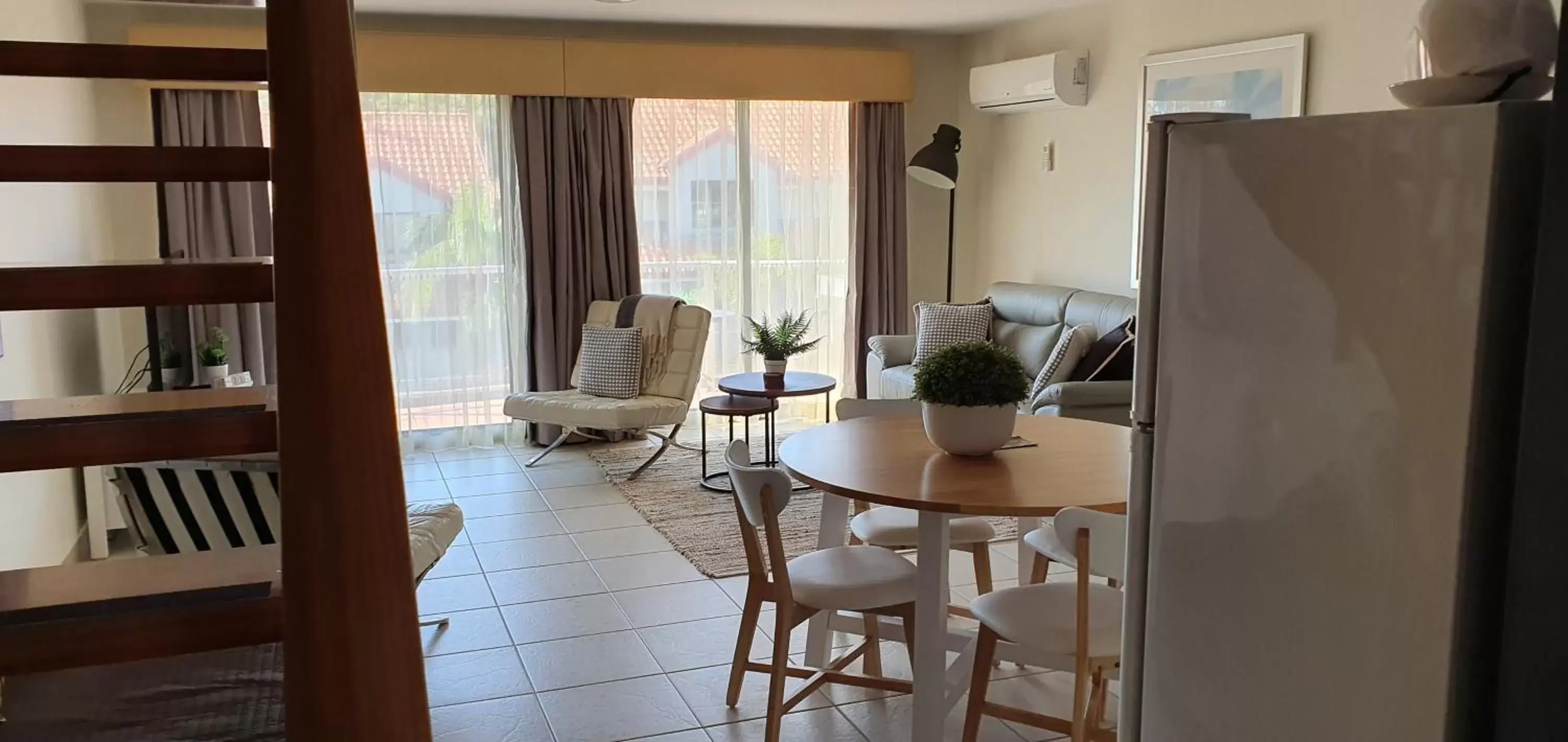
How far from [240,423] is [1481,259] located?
1.18m

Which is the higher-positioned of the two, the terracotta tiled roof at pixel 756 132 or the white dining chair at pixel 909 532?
the terracotta tiled roof at pixel 756 132

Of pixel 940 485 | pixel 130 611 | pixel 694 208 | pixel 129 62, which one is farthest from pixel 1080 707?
pixel 694 208

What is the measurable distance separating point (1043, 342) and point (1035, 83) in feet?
4.72

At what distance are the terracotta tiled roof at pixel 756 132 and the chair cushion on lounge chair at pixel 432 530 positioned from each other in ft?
11.6

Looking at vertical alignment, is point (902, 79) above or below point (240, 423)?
above

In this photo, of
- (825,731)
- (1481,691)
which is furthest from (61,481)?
(1481,691)

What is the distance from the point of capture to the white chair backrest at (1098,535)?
7.88ft

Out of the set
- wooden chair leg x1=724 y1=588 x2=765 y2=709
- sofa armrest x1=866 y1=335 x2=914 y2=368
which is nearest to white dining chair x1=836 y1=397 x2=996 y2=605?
wooden chair leg x1=724 y1=588 x2=765 y2=709

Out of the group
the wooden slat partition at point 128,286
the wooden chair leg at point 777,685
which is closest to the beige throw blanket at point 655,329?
the wooden chair leg at point 777,685

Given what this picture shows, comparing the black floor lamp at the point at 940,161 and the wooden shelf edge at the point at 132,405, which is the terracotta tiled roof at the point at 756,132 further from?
the wooden shelf edge at the point at 132,405

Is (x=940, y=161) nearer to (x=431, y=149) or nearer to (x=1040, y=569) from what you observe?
(x=431, y=149)

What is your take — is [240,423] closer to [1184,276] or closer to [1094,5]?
[1184,276]

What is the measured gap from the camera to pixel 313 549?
0.91m

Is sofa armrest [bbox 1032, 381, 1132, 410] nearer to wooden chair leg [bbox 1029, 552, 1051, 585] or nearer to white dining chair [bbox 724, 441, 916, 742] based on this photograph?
wooden chair leg [bbox 1029, 552, 1051, 585]
